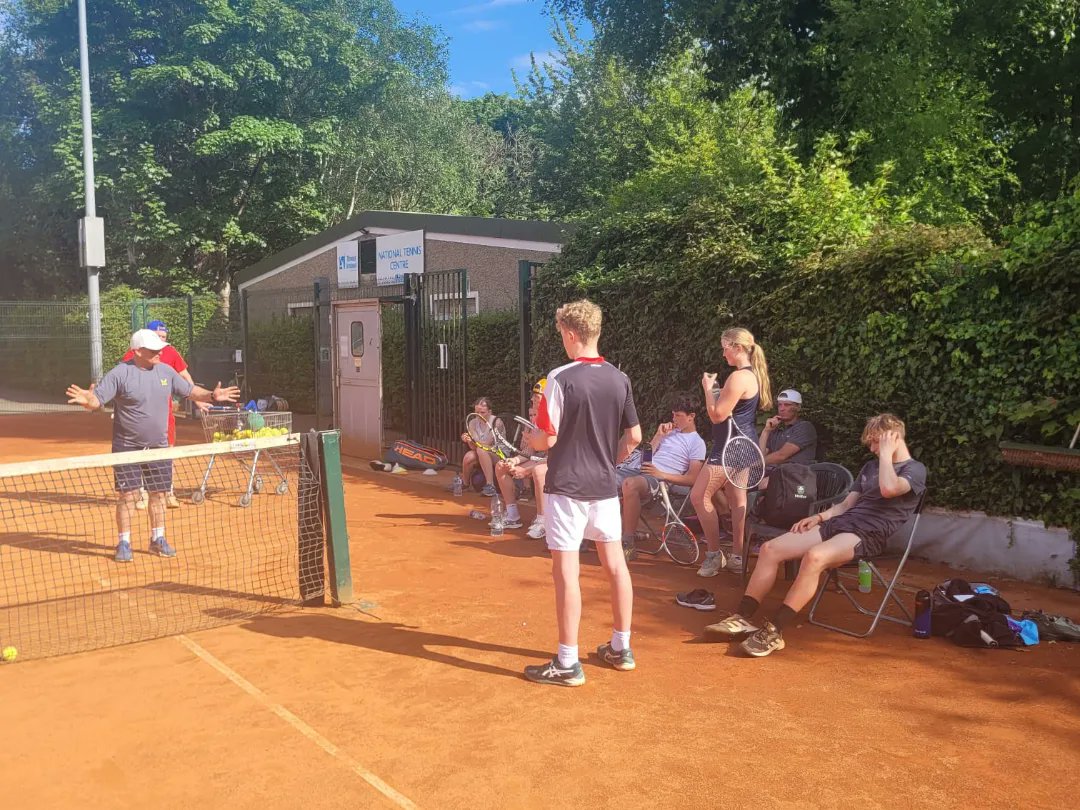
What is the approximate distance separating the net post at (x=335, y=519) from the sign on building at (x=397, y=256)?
13.4 m

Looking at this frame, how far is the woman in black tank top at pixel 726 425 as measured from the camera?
22.7ft

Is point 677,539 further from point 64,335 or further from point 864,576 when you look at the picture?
point 64,335

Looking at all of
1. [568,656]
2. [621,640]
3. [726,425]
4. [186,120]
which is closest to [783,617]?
[621,640]

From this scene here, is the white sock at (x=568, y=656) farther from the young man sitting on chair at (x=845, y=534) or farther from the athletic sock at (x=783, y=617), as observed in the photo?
the athletic sock at (x=783, y=617)

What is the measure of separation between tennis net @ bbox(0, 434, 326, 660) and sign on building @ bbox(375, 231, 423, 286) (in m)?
9.06

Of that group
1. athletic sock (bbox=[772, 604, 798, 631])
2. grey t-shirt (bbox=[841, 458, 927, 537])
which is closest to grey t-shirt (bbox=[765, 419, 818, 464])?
grey t-shirt (bbox=[841, 458, 927, 537])

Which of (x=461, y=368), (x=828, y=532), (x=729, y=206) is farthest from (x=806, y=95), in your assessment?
(x=828, y=532)

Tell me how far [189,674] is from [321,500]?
5.18 ft

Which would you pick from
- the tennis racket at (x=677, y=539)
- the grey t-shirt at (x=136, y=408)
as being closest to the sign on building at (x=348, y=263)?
the grey t-shirt at (x=136, y=408)

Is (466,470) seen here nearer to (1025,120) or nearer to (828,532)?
(828,532)

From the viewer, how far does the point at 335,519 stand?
6371 millimetres

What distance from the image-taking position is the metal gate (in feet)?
43.2

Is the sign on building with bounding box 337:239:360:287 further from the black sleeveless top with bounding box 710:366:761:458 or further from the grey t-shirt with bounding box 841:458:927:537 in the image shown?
the grey t-shirt with bounding box 841:458:927:537

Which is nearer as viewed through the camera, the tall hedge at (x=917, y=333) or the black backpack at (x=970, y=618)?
the black backpack at (x=970, y=618)
